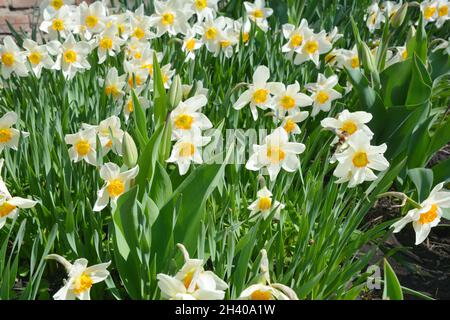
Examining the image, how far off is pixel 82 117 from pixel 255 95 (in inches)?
26.6

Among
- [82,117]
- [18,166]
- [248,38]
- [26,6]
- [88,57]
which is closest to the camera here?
[18,166]

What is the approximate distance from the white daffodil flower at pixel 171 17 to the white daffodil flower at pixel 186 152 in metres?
1.07

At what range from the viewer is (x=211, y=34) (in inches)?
108

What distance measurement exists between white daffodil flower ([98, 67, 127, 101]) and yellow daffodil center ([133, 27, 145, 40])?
442 mm

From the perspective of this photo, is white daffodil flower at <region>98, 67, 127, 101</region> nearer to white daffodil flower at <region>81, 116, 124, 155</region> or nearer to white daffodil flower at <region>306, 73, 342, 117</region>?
white daffodil flower at <region>81, 116, 124, 155</region>

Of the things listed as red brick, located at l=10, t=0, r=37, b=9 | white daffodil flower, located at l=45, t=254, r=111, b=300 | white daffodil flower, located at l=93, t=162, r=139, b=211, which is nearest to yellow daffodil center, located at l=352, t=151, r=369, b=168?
white daffodil flower, located at l=93, t=162, r=139, b=211

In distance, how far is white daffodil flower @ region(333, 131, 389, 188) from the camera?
5.89ft

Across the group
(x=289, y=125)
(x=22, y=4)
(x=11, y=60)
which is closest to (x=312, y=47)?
(x=289, y=125)

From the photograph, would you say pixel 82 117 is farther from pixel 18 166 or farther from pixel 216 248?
pixel 216 248

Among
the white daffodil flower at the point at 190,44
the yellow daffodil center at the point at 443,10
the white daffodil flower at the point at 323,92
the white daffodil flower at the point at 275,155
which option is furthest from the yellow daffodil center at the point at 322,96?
the yellow daffodil center at the point at 443,10

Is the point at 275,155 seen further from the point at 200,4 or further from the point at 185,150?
the point at 200,4

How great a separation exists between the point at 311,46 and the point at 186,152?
105 centimetres

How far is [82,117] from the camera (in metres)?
2.37
